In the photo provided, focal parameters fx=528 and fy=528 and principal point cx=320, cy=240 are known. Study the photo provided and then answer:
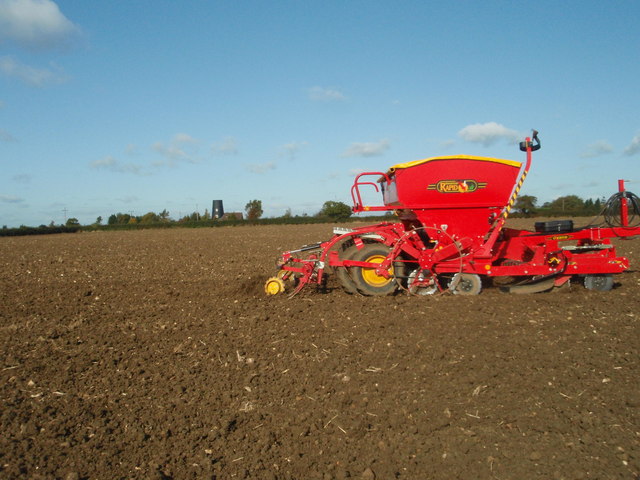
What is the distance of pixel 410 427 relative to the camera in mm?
3621

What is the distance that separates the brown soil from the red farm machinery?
50 cm

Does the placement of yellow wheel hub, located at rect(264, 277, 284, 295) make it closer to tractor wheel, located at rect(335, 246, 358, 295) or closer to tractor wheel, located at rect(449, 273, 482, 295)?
tractor wheel, located at rect(335, 246, 358, 295)

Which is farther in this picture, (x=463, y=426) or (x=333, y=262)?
(x=333, y=262)

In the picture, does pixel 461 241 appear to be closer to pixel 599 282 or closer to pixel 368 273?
pixel 368 273

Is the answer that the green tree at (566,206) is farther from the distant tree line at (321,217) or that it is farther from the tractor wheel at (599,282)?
the tractor wheel at (599,282)

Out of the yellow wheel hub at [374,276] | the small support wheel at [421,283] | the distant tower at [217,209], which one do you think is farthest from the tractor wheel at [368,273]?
the distant tower at [217,209]

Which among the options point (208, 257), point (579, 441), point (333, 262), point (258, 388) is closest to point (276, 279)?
point (333, 262)

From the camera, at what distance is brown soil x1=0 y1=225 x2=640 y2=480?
3311 mm

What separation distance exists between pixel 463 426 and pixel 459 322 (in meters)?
2.42

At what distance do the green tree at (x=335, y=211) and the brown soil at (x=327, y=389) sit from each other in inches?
1484

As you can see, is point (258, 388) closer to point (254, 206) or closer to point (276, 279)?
point (276, 279)

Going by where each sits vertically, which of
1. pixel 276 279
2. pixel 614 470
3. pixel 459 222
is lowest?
pixel 614 470

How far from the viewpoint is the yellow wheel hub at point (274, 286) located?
7.65m

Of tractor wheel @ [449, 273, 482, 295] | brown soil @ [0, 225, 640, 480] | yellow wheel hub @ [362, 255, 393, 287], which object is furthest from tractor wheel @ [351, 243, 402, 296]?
tractor wheel @ [449, 273, 482, 295]
